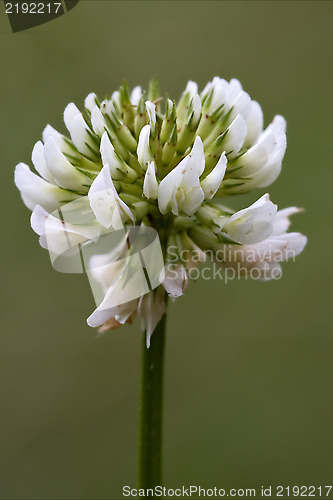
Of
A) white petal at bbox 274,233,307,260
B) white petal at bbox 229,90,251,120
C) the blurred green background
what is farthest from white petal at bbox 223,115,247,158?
the blurred green background

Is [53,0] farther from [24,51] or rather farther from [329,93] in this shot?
[329,93]

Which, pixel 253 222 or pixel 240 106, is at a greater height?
pixel 240 106

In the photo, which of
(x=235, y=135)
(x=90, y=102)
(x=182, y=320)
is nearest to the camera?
(x=235, y=135)

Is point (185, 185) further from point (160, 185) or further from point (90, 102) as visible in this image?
point (90, 102)

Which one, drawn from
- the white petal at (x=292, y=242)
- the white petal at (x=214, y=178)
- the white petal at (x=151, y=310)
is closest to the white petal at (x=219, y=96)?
the white petal at (x=214, y=178)

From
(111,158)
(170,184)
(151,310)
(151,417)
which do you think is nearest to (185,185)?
(170,184)

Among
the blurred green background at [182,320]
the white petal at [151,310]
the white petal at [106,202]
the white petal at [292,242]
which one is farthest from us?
the blurred green background at [182,320]

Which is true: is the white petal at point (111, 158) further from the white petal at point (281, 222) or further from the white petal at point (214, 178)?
the white petal at point (281, 222)

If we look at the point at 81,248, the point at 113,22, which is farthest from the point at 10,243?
the point at 81,248
